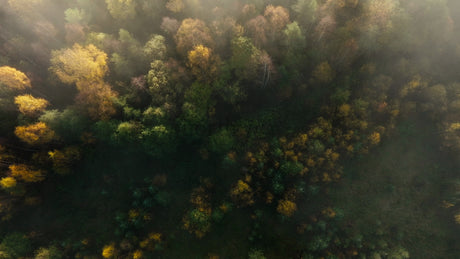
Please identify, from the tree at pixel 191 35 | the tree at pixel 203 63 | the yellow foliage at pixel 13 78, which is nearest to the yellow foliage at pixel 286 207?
the tree at pixel 203 63

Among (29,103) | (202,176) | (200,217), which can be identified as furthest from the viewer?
(202,176)

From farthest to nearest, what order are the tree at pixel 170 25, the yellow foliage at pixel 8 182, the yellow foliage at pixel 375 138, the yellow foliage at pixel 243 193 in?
1. the yellow foliage at pixel 375 138
2. the yellow foliage at pixel 243 193
3. the tree at pixel 170 25
4. the yellow foliage at pixel 8 182

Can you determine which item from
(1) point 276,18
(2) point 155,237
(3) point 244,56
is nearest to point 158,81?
(3) point 244,56

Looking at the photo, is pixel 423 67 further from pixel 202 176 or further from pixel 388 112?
pixel 202 176

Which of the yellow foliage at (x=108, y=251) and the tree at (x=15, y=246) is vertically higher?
the tree at (x=15, y=246)

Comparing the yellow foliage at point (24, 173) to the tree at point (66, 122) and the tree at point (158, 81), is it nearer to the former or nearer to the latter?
the tree at point (66, 122)

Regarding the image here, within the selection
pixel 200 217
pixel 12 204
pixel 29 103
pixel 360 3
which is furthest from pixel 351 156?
pixel 12 204
